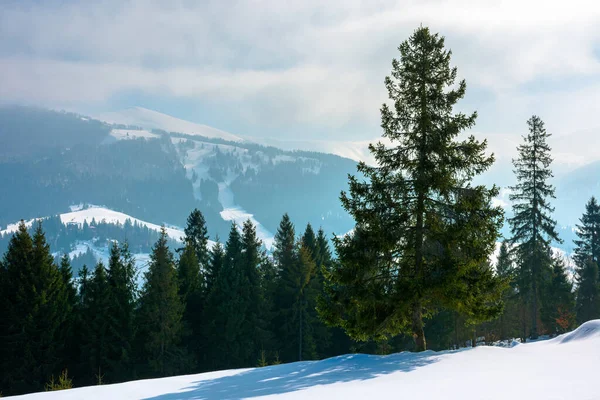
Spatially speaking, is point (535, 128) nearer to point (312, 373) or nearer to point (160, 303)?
point (312, 373)

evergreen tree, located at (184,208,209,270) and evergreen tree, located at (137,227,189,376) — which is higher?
evergreen tree, located at (184,208,209,270)

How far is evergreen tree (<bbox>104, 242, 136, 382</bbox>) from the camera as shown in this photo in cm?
3159

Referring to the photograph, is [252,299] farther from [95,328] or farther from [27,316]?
[27,316]

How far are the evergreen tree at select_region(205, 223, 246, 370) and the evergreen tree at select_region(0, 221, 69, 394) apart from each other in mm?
12670

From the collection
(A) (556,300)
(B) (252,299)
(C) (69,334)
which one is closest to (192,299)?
(B) (252,299)

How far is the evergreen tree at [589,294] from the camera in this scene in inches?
1735

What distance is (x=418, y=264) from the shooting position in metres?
14.6

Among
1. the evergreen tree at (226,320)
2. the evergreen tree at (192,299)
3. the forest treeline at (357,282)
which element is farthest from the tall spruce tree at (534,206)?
the evergreen tree at (192,299)

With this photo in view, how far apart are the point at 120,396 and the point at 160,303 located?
76.2ft

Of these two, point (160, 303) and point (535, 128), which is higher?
point (535, 128)

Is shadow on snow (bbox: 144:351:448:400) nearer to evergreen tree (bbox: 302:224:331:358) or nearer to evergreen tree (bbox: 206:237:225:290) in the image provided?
evergreen tree (bbox: 302:224:331:358)

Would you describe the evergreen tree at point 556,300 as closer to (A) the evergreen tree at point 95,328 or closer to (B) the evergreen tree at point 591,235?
(B) the evergreen tree at point 591,235

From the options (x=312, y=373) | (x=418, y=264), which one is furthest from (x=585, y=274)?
(x=312, y=373)

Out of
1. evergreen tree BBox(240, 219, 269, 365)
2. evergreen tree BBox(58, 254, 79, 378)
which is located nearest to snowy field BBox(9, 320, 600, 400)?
evergreen tree BBox(58, 254, 79, 378)
